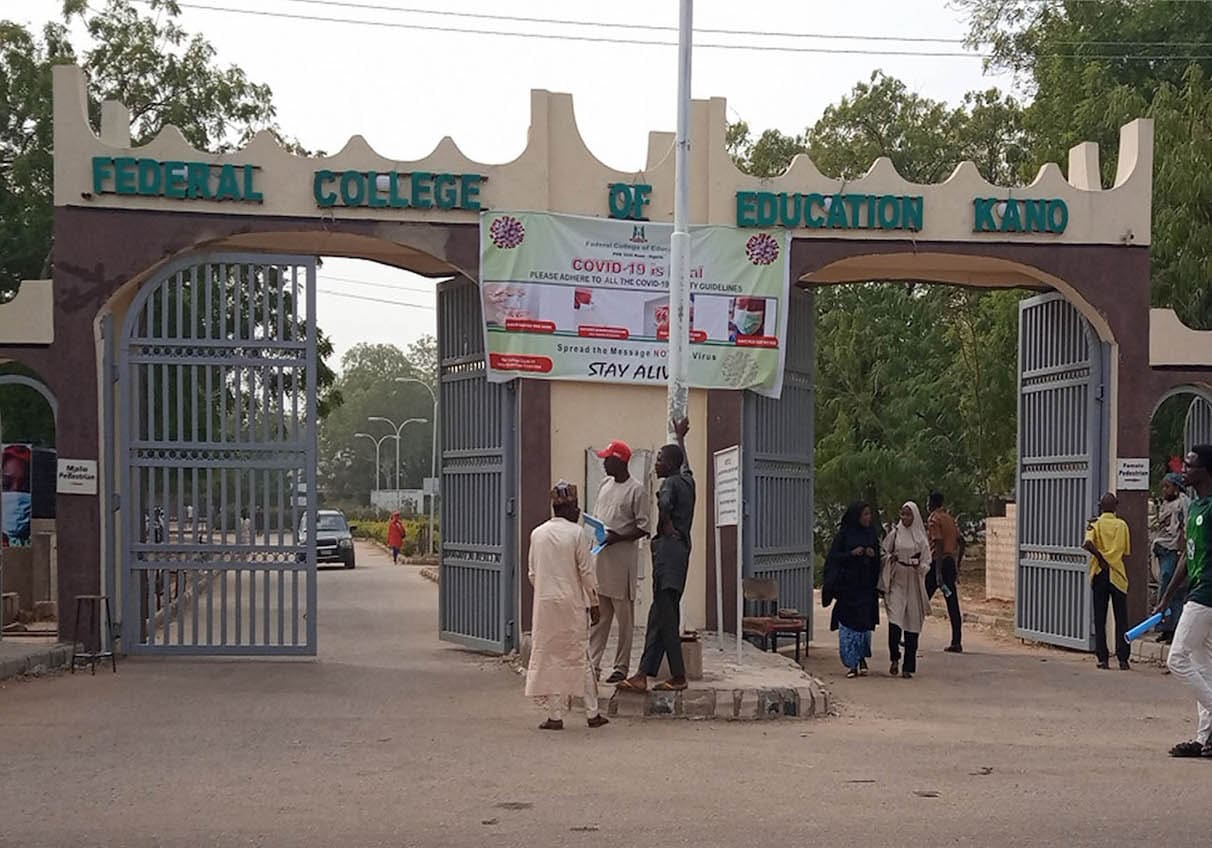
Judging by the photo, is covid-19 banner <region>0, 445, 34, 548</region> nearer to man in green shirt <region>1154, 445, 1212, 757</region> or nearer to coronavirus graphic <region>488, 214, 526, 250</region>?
coronavirus graphic <region>488, 214, 526, 250</region>

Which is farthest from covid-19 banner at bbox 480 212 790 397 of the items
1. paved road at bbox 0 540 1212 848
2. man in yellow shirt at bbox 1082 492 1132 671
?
man in yellow shirt at bbox 1082 492 1132 671

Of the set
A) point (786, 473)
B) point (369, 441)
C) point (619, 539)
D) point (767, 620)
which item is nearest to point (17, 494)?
point (786, 473)

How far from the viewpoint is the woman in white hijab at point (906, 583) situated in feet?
47.7

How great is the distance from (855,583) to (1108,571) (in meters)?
2.77

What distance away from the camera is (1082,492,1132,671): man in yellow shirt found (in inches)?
604

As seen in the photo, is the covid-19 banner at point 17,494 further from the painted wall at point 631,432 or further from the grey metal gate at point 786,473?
the grey metal gate at point 786,473

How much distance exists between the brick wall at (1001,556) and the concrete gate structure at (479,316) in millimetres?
7874

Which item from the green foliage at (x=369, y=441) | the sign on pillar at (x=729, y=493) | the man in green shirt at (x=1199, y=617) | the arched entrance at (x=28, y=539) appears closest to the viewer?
the man in green shirt at (x=1199, y=617)

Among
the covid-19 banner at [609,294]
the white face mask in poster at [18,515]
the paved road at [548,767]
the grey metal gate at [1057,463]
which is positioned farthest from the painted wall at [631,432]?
the white face mask in poster at [18,515]

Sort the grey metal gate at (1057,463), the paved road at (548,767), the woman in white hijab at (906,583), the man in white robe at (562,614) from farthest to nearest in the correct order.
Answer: the grey metal gate at (1057,463)
the woman in white hijab at (906,583)
the man in white robe at (562,614)
the paved road at (548,767)

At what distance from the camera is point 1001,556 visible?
2617cm

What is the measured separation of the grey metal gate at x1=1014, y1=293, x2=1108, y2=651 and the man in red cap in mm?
7123

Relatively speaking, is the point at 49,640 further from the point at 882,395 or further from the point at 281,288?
the point at 882,395

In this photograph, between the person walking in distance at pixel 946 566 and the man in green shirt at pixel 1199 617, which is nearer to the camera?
the man in green shirt at pixel 1199 617
